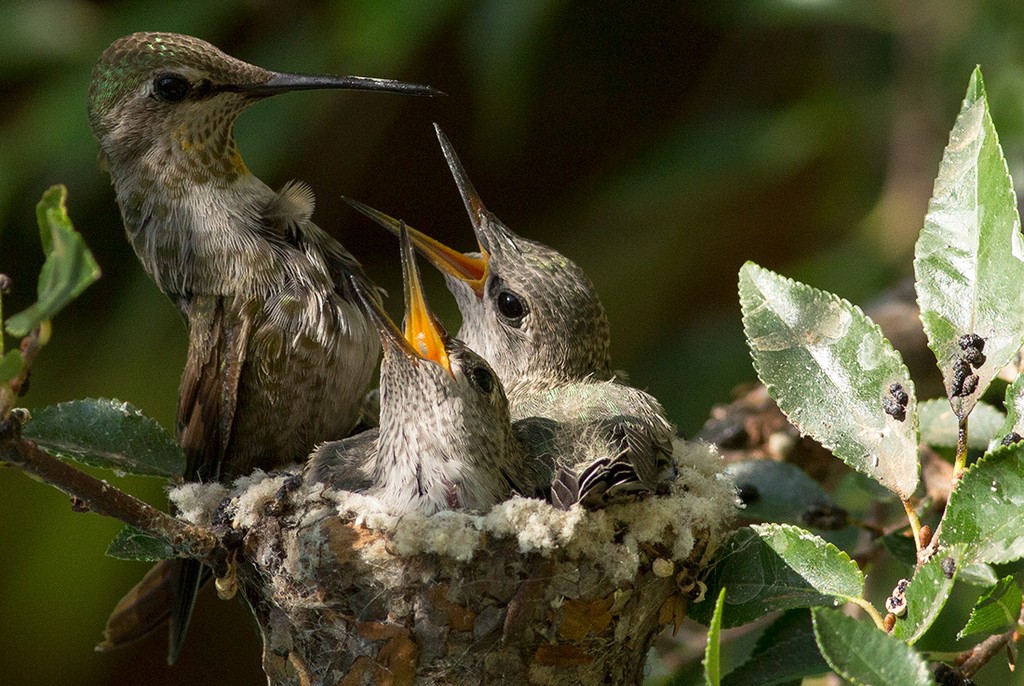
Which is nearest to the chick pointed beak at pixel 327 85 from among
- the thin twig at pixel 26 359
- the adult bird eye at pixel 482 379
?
the adult bird eye at pixel 482 379

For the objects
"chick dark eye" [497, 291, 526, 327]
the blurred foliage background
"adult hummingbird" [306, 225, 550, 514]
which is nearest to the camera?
"adult hummingbird" [306, 225, 550, 514]

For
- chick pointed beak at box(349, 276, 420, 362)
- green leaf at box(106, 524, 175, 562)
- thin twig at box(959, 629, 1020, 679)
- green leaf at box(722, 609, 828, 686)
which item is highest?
chick pointed beak at box(349, 276, 420, 362)

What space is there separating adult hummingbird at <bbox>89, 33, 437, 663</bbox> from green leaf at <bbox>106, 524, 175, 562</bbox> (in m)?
0.39

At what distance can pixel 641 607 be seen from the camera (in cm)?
173

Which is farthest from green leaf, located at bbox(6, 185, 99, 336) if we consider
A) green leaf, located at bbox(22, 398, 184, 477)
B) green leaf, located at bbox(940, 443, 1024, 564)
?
green leaf, located at bbox(940, 443, 1024, 564)

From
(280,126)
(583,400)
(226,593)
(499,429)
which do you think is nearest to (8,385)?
(226,593)

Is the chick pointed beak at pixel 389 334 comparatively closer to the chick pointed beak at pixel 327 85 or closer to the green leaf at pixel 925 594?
the chick pointed beak at pixel 327 85

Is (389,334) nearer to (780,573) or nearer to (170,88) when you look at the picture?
(170,88)

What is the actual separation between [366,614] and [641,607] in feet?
1.30

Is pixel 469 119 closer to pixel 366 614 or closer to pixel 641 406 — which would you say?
pixel 641 406

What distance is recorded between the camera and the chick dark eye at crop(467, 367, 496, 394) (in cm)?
183

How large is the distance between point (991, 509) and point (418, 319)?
3.12ft

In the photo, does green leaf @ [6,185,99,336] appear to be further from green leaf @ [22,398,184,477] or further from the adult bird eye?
the adult bird eye

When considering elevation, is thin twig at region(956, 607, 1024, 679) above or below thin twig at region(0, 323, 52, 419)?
below
